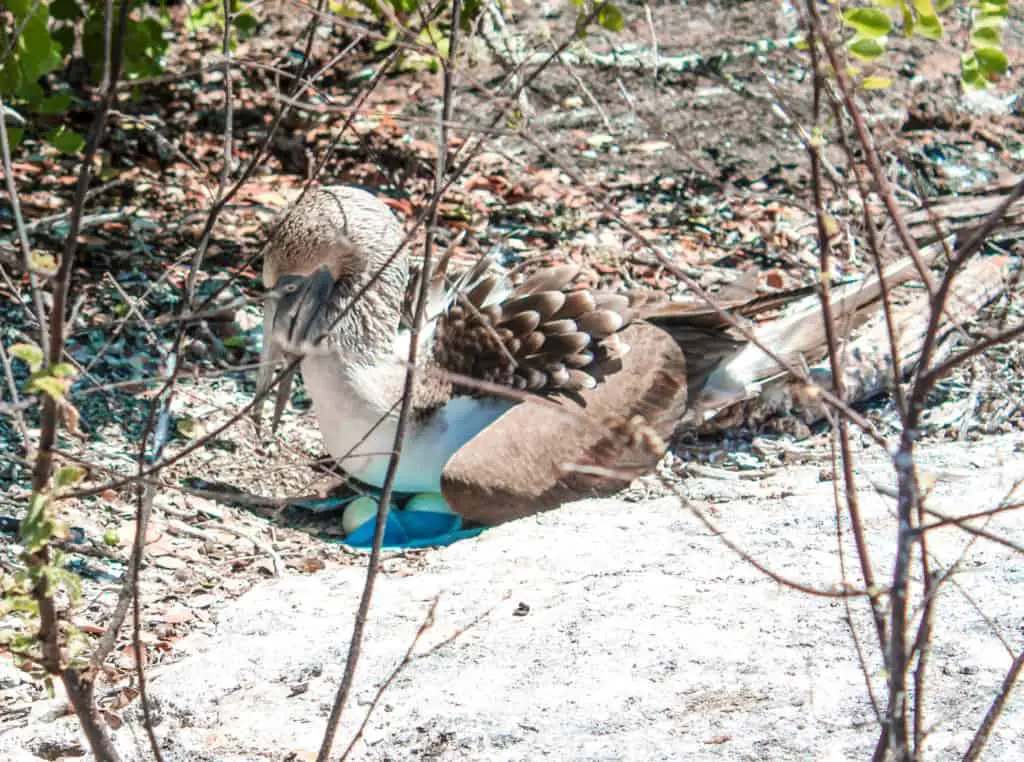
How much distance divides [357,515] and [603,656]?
1762mm

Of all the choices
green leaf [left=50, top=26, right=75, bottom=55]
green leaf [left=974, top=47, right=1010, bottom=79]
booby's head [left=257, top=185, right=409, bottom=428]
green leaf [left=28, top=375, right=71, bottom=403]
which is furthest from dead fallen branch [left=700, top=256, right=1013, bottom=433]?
green leaf [left=28, top=375, right=71, bottom=403]

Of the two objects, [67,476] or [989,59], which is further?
[989,59]

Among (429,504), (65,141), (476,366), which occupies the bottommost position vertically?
(429,504)

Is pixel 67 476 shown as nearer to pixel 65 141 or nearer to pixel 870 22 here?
pixel 870 22

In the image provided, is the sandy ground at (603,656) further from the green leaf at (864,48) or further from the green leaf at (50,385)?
the green leaf at (50,385)

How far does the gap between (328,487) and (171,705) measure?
1812 millimetres

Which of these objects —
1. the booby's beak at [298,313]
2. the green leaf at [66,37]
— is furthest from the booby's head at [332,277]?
the green leaf at [66,37]

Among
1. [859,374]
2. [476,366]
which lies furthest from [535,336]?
[859,374]

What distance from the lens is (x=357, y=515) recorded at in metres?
5.29

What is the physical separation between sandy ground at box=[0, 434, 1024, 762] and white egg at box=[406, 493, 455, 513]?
487mm

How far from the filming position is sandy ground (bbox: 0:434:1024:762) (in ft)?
10.9

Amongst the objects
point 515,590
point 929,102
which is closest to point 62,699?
point 515,590

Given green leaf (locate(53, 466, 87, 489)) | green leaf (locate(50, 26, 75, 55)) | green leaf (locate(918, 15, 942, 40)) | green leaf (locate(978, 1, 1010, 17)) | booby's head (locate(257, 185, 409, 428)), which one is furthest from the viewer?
green leaf (locate(50, 26, 75, 55))

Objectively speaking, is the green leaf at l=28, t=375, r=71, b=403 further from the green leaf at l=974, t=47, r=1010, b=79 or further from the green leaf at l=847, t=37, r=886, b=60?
the green leaf at l=974, t=47, r=1010, b=79
